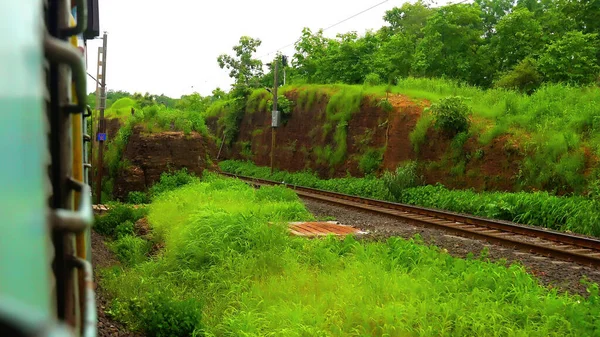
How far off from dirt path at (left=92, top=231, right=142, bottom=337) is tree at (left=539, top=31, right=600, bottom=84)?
62.0 ft

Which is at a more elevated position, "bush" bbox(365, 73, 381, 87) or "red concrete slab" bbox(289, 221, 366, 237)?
"bush" bbox(365, 73, 381, 87)

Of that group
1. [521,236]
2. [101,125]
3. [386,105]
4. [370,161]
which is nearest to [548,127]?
[521,236]

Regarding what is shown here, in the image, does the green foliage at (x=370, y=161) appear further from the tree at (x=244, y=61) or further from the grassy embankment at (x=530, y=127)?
the tree at (x=244, y=61)

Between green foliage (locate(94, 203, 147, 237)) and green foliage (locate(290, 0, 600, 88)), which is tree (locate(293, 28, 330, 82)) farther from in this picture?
green foliage (locate(94, 203, 147, 237))

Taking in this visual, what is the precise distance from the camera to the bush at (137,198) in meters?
17.2

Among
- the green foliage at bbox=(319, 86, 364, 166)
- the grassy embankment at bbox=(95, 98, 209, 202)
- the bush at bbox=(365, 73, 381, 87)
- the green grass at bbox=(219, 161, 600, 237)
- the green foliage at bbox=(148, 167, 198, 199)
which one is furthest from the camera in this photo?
the bush at bbox=(365, 73, 381, 87)

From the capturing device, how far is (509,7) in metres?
38.5

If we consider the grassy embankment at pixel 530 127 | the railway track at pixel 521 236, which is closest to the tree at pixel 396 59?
the grassy embankment at pixel 530 127

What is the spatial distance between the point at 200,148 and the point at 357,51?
14.8 m

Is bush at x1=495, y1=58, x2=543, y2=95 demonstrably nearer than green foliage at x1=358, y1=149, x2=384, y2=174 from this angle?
No

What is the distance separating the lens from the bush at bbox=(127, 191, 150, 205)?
17.2 m

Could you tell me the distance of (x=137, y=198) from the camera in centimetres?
1734

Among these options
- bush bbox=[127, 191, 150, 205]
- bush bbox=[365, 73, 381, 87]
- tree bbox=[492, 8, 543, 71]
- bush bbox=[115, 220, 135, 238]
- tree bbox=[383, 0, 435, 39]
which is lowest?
bush bbox=[127, 191, 150, 205]

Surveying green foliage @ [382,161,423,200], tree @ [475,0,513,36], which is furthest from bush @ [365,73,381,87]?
tree @ [475,0,513,36]
